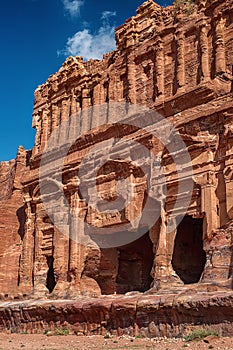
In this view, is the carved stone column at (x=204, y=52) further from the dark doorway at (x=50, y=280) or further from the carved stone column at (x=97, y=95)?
the dark doorway at (x=50, y=280)

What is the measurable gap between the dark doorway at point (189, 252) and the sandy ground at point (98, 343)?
16.9ft

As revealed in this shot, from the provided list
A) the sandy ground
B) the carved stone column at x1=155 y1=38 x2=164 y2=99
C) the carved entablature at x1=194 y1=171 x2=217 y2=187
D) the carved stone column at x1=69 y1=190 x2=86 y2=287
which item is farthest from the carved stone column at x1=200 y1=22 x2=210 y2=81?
the sandy ground

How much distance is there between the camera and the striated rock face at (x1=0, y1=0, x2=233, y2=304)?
16.2m

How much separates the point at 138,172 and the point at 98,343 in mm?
6707

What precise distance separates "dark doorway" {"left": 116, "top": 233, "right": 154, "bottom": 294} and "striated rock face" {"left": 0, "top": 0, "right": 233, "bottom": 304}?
4cm

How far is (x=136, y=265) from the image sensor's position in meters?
20.9

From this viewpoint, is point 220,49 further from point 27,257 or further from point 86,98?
point 27,257

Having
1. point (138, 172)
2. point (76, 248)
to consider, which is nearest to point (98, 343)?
point (76, 248)

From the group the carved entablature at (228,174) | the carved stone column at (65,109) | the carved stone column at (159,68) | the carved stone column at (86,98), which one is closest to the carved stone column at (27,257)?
the carved stone column at (65,109)

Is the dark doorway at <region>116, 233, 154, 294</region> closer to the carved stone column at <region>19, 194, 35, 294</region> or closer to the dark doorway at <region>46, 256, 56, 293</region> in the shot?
the dark doorway at <region>46, 256, 56, 293</region>

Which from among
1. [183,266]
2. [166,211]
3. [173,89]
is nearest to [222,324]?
[166,211]

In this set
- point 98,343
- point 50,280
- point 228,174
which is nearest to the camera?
point 98,343

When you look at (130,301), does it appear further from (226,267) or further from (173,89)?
(173,89)

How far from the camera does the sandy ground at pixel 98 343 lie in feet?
37.4
